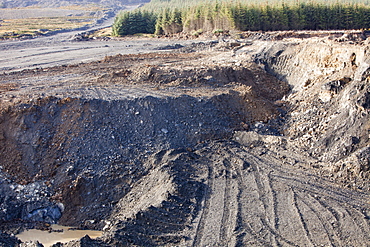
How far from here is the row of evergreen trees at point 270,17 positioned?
39.2m

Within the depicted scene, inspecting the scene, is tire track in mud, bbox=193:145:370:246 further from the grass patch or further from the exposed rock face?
the grass patch

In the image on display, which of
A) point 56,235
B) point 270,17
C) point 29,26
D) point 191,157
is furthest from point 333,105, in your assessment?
point 29,26

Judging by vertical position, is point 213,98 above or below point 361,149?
above

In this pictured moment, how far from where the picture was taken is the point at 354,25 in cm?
4084

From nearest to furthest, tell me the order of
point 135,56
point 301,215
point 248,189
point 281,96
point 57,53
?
point 301,215 → point 248,189 → point 281,96 → point 135,56 → point 57,53

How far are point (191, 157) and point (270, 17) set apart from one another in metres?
30.8

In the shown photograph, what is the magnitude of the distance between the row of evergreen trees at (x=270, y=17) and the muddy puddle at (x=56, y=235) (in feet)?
105

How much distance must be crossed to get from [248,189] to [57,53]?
77.0 feet

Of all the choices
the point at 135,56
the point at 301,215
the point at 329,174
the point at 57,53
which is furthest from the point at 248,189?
the point at 57,53

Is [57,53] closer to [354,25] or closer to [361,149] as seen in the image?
[361,149]

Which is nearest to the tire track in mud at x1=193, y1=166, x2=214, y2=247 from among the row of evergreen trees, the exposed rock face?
the exposed rock face

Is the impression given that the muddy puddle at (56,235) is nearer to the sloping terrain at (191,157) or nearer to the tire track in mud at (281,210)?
the sloping terrain at (191,157)

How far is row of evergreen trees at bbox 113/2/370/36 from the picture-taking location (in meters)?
39.2

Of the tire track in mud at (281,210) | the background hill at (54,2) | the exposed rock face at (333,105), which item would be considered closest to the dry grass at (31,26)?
the background hill at (54,2)
